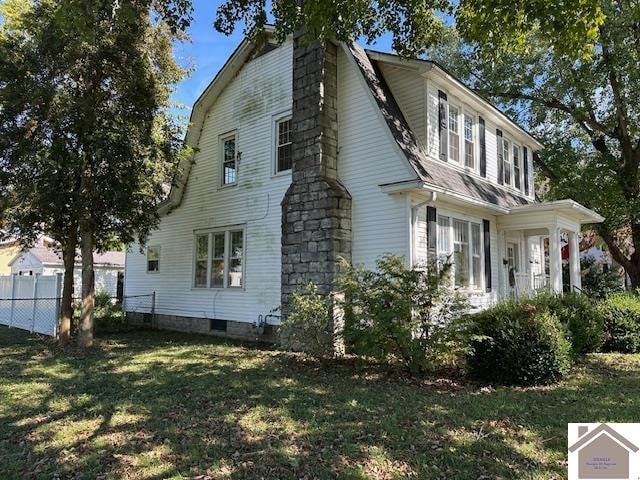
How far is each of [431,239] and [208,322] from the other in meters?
6.92

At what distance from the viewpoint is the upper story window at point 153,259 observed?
15.5m

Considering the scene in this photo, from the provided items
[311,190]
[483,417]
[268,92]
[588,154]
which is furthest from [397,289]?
[588,154]

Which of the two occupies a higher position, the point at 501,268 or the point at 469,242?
the point at 469,242

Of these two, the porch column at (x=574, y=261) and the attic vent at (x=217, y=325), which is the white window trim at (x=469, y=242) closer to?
the porch column at (x=574, y=261)

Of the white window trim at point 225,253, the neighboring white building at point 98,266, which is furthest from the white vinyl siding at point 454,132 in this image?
the neighboring white building at point 98,266

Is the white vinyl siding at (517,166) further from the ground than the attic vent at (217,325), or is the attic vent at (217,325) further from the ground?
the white vinyl siding at (517,166)

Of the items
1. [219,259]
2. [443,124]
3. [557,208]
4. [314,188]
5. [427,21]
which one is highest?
[427,21]

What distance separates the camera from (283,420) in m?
5.39

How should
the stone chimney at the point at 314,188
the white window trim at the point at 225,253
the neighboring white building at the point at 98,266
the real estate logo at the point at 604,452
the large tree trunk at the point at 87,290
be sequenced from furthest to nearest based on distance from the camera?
the neighboring white building at the point at 98,266, the white window trim at the point at 225,253, the large tree trunk at the point at 87,290, the stone chimney at the point at 314,188, the real estate logo at the point at 604,452

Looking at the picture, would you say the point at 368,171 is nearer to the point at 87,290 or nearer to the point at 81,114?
the point at 81,114

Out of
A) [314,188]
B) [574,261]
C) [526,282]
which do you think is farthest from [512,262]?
[314,188]

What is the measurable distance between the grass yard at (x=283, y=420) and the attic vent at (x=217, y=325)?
162 inches

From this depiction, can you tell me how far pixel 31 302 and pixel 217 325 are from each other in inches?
225

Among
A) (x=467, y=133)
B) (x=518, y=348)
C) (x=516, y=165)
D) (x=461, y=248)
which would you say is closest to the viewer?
(x=518, y=348)
